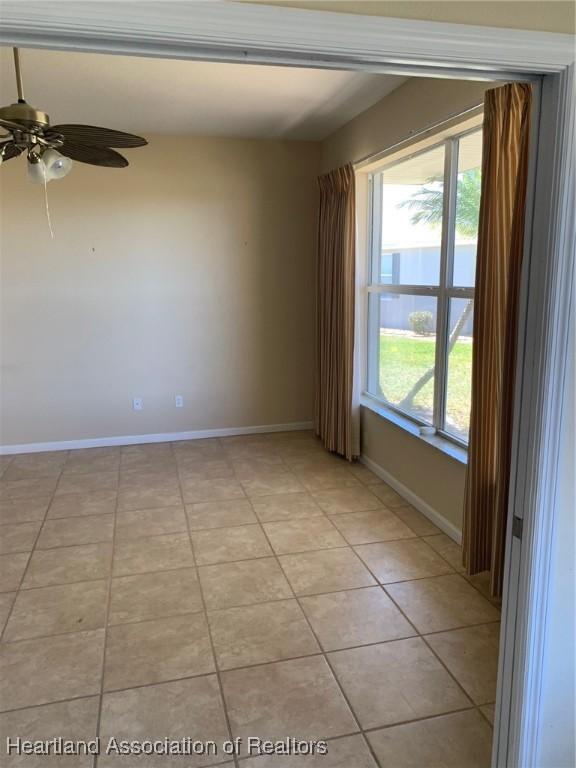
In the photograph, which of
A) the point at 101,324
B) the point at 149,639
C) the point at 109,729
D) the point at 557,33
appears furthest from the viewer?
the point at 101,324

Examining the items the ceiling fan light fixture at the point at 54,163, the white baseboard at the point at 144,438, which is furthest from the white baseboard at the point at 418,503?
the ceiling fan light fixture at the point at 54,163

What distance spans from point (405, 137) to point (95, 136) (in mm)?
1814

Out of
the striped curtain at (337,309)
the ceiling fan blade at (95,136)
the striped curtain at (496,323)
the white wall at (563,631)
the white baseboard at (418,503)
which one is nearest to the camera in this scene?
the white wall at (563,631)

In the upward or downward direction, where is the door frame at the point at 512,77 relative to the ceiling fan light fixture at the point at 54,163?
downward

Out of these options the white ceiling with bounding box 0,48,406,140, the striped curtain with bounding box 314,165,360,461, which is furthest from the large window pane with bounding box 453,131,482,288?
the striped curtain with bounding box 314,165,360,461

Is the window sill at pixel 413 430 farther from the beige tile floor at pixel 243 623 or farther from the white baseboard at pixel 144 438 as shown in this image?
the white baseboard at pixel 144 438

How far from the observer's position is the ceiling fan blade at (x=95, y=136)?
2.35m

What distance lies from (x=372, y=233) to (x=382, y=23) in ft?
10.6

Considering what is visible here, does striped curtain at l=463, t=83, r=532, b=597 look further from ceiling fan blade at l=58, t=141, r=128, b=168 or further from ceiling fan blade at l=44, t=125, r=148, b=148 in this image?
ceiling fan blade at l=58, t=141, r=128, b=168

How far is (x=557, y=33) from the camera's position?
1.18 metres

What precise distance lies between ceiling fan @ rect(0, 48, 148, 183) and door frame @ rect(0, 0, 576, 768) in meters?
1.49

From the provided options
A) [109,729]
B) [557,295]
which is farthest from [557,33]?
[109,729]

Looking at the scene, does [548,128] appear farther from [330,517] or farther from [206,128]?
[206,128]

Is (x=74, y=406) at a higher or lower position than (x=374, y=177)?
lower
